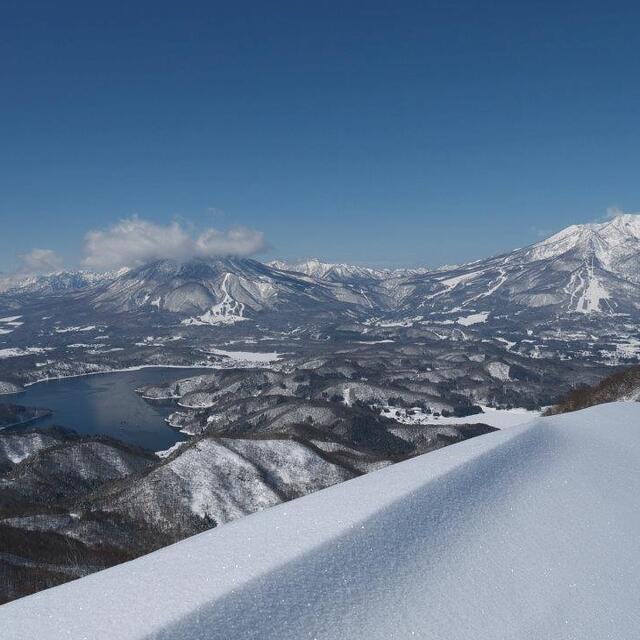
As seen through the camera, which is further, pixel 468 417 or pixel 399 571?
pixel 468 417

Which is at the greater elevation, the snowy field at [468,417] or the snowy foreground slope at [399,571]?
the snowy foreground slope at [399,571]

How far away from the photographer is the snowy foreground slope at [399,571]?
8891 millimetres

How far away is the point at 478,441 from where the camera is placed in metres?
18.6

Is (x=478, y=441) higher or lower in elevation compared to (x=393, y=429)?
higher

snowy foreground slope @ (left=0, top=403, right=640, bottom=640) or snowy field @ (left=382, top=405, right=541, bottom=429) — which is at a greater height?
snowy foreground slope @ (left=0, top=403, right=640, bottom=640)

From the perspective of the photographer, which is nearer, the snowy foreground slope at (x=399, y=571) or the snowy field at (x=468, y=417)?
the snowy foreground slope at (x=399, y=571)

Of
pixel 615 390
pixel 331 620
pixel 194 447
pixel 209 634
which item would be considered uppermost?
pixel 209 634

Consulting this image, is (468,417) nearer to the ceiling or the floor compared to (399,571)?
nearer to the floor

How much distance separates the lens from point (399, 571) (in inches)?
430

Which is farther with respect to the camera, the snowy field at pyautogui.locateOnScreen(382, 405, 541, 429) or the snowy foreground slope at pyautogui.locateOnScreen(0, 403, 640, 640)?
the snowy field at pyautogui.locateOnScreen(382, 405, 541, 429)

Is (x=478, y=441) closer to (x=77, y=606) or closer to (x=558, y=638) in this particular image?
(x=558, y=638)

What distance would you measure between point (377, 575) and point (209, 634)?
12.4 ft

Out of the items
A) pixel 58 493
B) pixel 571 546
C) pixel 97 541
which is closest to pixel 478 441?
pixel 571 546

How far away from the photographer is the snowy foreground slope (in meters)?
8.89
